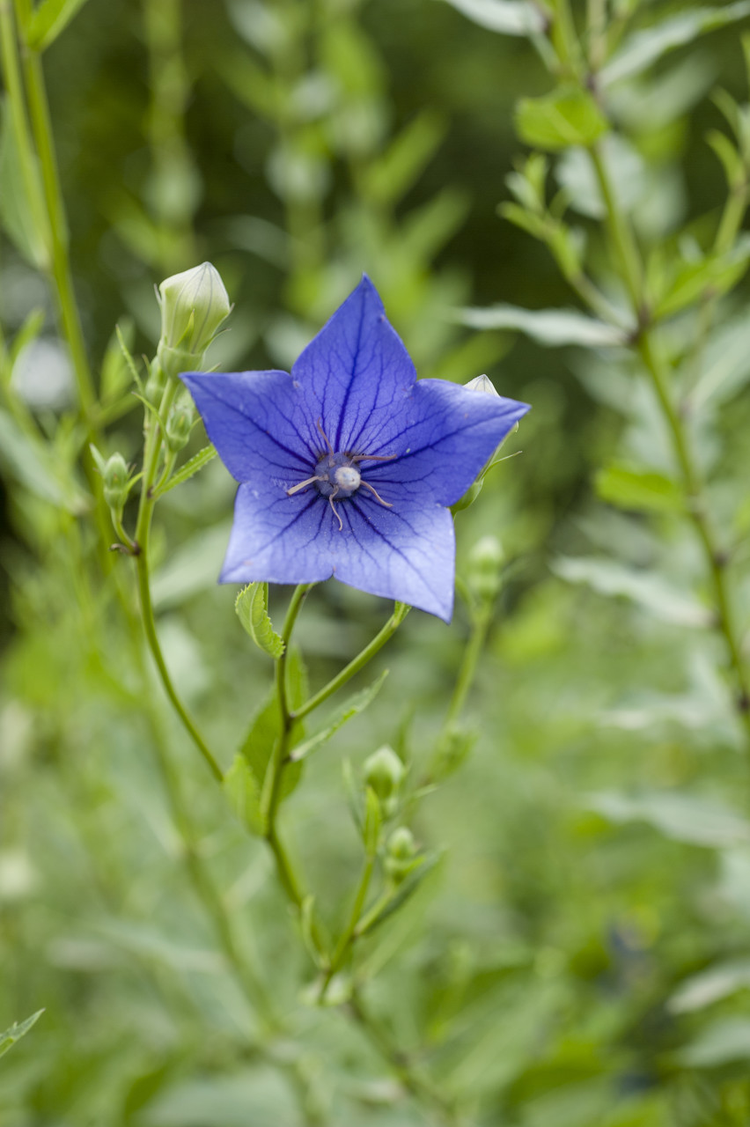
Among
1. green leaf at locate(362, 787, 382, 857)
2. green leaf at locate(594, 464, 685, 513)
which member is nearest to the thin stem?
green leaf at locate(362, 787, 382, 857)

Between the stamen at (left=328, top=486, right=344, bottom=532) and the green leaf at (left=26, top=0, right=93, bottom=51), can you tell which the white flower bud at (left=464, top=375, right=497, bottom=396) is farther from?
the green leaf at (left=26, top=0, right=93, bottom=51)

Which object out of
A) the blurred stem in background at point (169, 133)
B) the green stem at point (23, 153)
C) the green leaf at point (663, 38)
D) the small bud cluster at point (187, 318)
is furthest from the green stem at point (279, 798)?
the blurred stem in background at point (169, 133)

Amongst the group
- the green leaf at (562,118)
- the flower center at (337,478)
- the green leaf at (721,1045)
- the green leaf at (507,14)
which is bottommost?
the green leaf at (721,1045)

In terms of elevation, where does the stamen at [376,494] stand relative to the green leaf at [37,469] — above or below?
below

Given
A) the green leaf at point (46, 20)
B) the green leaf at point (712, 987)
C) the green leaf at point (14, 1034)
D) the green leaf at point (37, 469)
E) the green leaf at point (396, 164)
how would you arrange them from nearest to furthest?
the green leaf at point (14, 1034) < the green leaf at point (46, 20) < the green leaf at point (37, 469) < the green leaf at point (712, 987) < the green leaf at point (396, 164)

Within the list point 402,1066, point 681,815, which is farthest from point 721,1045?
point 402,1066

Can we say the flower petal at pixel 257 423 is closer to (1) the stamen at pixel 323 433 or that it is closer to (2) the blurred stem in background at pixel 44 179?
(1) the stamen at pixel 323 433

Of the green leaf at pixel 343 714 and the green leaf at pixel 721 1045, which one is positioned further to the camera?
the green leaf at pixel 721 1045
